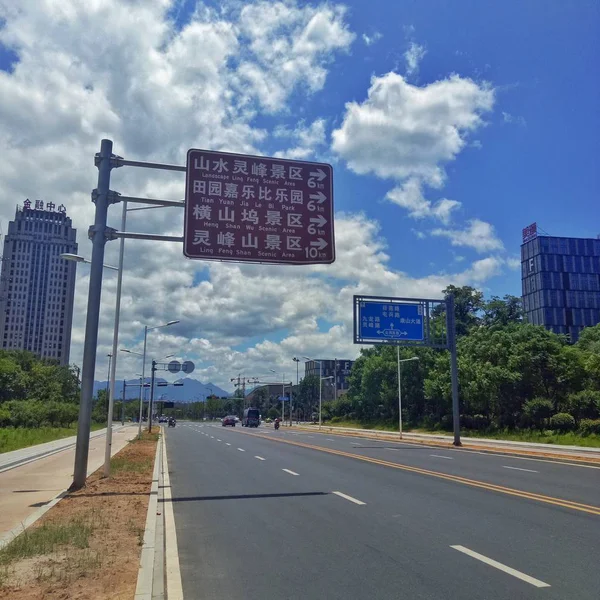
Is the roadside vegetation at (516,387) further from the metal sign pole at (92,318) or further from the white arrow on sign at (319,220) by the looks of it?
the metal sign pole at (92,318)

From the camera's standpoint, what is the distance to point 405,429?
68.6m

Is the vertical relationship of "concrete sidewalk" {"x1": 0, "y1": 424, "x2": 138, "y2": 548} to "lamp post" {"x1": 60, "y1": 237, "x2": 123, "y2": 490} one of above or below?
below

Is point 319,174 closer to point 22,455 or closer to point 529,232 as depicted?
A: point 22,455

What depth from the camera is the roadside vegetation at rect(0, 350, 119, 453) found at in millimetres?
39341

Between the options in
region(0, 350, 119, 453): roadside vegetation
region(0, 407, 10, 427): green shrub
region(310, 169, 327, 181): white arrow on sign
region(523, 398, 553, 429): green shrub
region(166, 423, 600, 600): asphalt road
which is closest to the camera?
region(166, 423, 600, 600): asphalt road

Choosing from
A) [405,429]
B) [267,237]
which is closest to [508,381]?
[405,429]

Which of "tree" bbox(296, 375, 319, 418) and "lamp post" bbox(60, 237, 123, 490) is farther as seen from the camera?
"tree" bbox(296, 375, 319, 418)

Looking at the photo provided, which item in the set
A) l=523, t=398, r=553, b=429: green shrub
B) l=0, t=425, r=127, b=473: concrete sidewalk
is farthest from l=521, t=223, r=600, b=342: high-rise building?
l=0, t=425, r=127, b=473: concrete sidewalk

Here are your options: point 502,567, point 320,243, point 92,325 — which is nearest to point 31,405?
point 92,325

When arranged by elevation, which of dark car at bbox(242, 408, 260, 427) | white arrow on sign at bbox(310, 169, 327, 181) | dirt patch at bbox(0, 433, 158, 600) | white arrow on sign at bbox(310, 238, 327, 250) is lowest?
dark car at bbox(242, 408, 260, 427)

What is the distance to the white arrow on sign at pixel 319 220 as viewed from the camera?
50.2ft

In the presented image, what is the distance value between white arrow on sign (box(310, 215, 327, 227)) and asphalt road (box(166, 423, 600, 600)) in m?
6.49

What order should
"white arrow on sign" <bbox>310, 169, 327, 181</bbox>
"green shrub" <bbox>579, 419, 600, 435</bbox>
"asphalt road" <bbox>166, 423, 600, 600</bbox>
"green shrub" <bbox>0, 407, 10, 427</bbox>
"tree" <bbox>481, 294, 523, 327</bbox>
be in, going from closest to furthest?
"asphalt road" <bbox>166, 423, 600, 600</bbox> → "white arrow on sign" <bbox>310, 169, 327, 181</bbox> → "green shrub" <bbox>579, 419, 600, 435</bbox> → "green shrub" <bbox>0, 407, 10, 427</bbox> → "tree" <bbox>481, 294, 523, 327</bbox>

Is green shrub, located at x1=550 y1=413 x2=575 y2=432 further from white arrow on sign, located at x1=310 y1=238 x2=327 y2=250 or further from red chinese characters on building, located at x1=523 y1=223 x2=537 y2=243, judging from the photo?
red chinese characters on building, located at x1=523 y1=223 x2=537 y2=243
